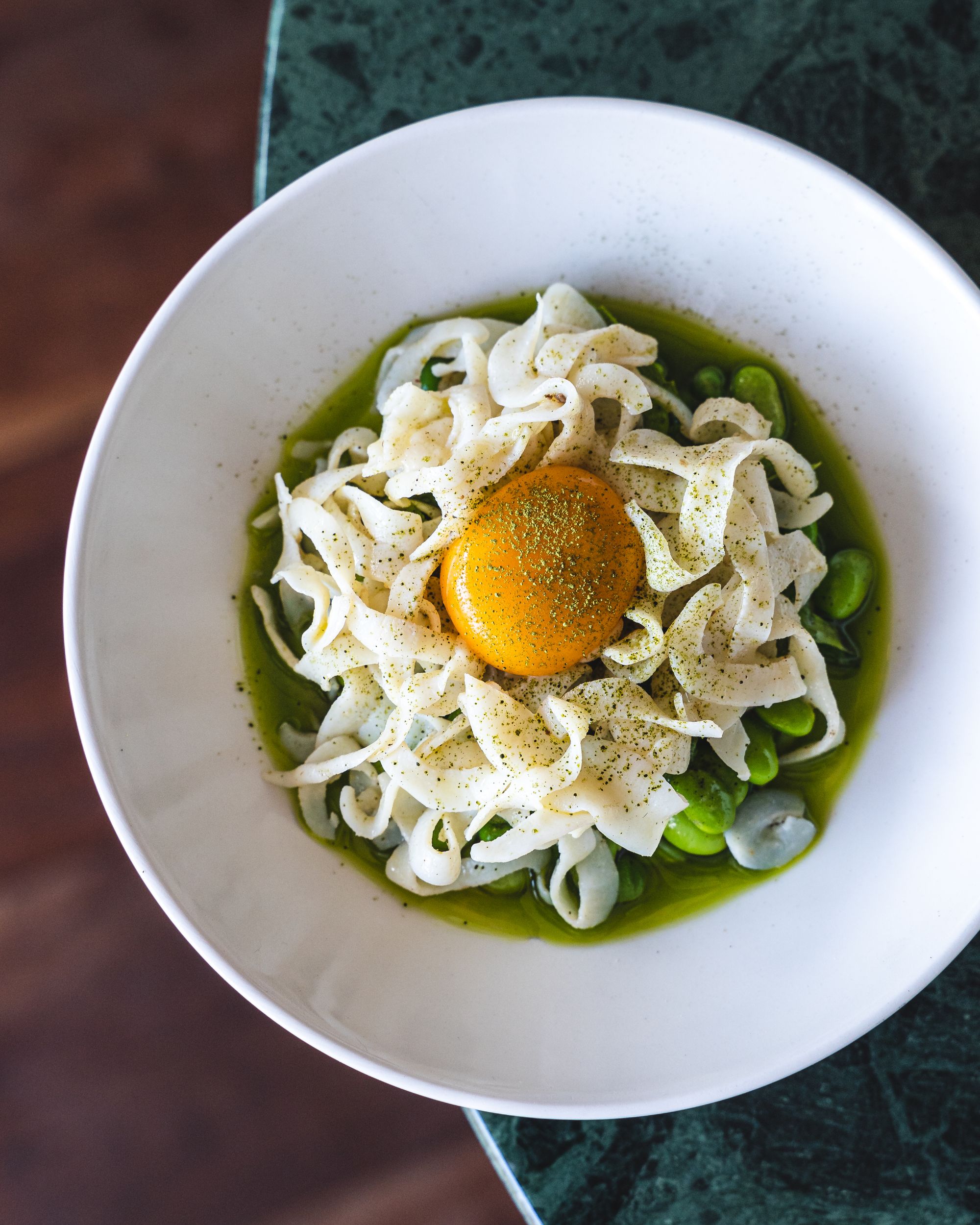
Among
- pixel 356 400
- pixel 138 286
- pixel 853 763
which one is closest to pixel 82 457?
pixel 138 286

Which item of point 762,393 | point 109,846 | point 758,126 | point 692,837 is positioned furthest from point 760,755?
point 109,846

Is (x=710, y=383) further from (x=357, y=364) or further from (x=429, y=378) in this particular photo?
(x=357, y=364)

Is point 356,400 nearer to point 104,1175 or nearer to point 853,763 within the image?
point 853,763

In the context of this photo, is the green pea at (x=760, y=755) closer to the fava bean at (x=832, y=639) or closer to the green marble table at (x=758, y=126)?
the fava bean at (x=832, y=639)

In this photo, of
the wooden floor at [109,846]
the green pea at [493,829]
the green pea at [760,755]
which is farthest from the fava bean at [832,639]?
the wooden floor at [109,846]

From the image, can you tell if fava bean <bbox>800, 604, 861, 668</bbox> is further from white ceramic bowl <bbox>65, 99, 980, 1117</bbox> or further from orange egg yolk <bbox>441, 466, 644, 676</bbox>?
orange egg yolk <bbox>441, 466, 644, 676</bbox>

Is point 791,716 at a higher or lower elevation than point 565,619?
lower

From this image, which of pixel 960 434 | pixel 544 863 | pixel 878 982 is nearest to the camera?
pixel 878 982

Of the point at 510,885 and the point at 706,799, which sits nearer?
the point at 706,799
